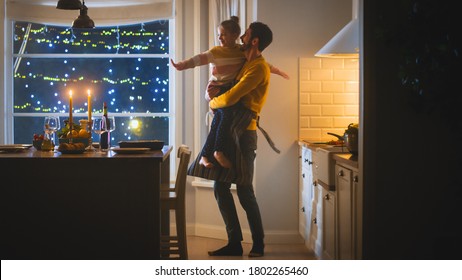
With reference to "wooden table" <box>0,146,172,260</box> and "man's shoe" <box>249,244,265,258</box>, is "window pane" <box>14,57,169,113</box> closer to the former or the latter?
"man's shoe" <box>249,244,265,258</box>

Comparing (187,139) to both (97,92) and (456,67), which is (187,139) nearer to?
(97,92)

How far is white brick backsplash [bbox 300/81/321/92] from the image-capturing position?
5.54 meters

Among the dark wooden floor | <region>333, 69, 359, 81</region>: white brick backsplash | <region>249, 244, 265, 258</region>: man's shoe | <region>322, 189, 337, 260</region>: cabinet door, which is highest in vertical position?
<region>333, 69, 359, 81</region>: white brick backsplash

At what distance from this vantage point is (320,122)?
5547mm

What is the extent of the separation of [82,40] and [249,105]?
2.28 metres

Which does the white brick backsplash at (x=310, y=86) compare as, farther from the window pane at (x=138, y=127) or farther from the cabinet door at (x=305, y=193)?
the window pane at (x=138, y=127)

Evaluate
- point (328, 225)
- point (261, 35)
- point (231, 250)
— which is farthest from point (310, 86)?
point (328, 225)

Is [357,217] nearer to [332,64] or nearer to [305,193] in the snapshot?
[305,193]

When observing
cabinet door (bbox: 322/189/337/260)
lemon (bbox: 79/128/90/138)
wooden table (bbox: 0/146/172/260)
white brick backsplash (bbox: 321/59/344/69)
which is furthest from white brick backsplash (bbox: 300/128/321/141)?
wooden table (bbox: 0/146/172/260)

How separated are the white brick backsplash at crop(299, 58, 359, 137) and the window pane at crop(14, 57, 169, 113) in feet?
4.79

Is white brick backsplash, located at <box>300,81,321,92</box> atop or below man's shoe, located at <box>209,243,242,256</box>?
atop

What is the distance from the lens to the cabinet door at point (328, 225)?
3.99 metres
